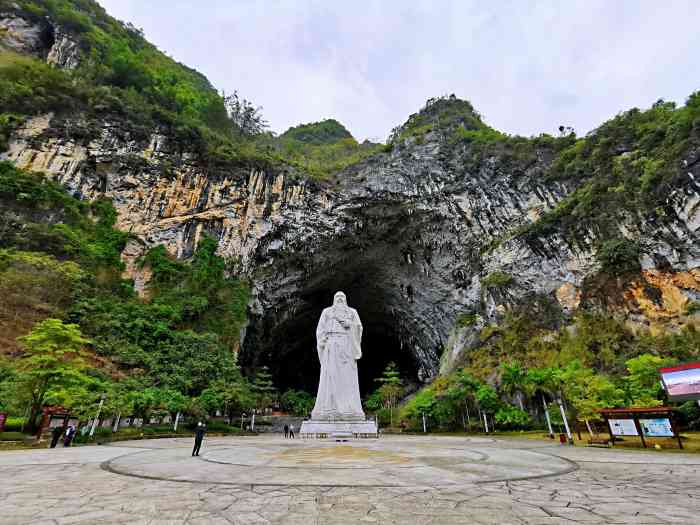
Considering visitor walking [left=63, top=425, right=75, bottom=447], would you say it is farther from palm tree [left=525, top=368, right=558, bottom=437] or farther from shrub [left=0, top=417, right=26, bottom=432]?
palm tree [left=525, top=368, right=558, bottom=437]

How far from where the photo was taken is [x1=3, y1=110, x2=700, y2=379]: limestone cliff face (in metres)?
20.8

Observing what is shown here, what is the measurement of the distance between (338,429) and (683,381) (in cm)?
922

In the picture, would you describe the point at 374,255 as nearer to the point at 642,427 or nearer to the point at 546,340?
the point at 546,340

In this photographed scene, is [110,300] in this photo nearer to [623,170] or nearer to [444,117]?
[623,170]

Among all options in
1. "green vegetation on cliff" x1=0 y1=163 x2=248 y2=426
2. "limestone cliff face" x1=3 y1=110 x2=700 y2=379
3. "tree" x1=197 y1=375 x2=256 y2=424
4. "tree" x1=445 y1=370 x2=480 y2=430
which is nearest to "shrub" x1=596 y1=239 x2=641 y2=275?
"limestone cliff face" x1=3 y1=110 x2=700 y2=379

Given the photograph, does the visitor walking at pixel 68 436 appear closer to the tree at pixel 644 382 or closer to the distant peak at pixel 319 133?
the tree at pixel 644 382

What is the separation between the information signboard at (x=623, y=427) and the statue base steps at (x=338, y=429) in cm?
693

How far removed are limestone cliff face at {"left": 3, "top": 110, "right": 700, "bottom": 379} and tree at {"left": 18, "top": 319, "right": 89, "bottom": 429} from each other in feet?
34.9

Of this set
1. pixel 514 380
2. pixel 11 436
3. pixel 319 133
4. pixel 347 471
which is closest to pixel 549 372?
pixel 514 380

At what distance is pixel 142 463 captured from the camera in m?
5.34

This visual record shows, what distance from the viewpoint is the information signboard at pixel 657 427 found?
24.6 feet

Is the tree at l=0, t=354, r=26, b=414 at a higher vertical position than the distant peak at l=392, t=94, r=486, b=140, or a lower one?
lower

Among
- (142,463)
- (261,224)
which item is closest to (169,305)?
(261,224)

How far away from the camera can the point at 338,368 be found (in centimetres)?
1416
